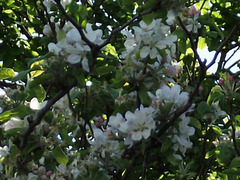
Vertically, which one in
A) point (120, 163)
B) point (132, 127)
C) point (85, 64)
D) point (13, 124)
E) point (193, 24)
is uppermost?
point (193, 24)

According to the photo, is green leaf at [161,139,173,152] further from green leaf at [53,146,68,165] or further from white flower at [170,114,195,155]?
green leaf at [53,146,68,165]

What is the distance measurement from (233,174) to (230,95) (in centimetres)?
37

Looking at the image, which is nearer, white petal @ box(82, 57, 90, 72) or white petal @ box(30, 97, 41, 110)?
white petal @ box(82, 57, 90, 72)

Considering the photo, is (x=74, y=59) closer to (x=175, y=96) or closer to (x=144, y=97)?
(x=144, y=97)

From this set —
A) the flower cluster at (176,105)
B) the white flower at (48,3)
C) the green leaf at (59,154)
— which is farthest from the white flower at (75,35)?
the green leaf at (59,154)

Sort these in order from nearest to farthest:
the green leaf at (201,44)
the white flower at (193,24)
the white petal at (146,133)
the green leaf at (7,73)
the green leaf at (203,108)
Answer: the white petal at (146,133) → the green leaf at (7,73) → the green leaf at (203,108) → the white flower at (193,24) → the green leaf at (201,44)

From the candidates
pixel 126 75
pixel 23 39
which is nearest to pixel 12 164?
pixel 126 75

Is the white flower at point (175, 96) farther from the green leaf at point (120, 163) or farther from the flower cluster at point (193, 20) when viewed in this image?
the flower cluster at point (193, 20)

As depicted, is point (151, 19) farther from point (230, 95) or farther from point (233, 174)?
point (233, 174)

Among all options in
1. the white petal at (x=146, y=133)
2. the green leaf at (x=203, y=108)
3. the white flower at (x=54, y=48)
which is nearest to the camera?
the white petal at (x=146, y=133)

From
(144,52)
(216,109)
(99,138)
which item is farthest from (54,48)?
(216,109)

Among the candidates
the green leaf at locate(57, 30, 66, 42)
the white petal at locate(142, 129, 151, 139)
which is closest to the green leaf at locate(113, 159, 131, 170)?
the white petal at locate(142, 129, 151, 139)

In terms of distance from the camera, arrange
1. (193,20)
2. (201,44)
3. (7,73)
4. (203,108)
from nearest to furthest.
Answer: (7,73) < (203,108) < (193,20) < (201,44)

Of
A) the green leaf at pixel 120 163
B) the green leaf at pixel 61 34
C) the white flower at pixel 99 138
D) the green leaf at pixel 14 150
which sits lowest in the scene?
the green leaf at pixel 120 163
